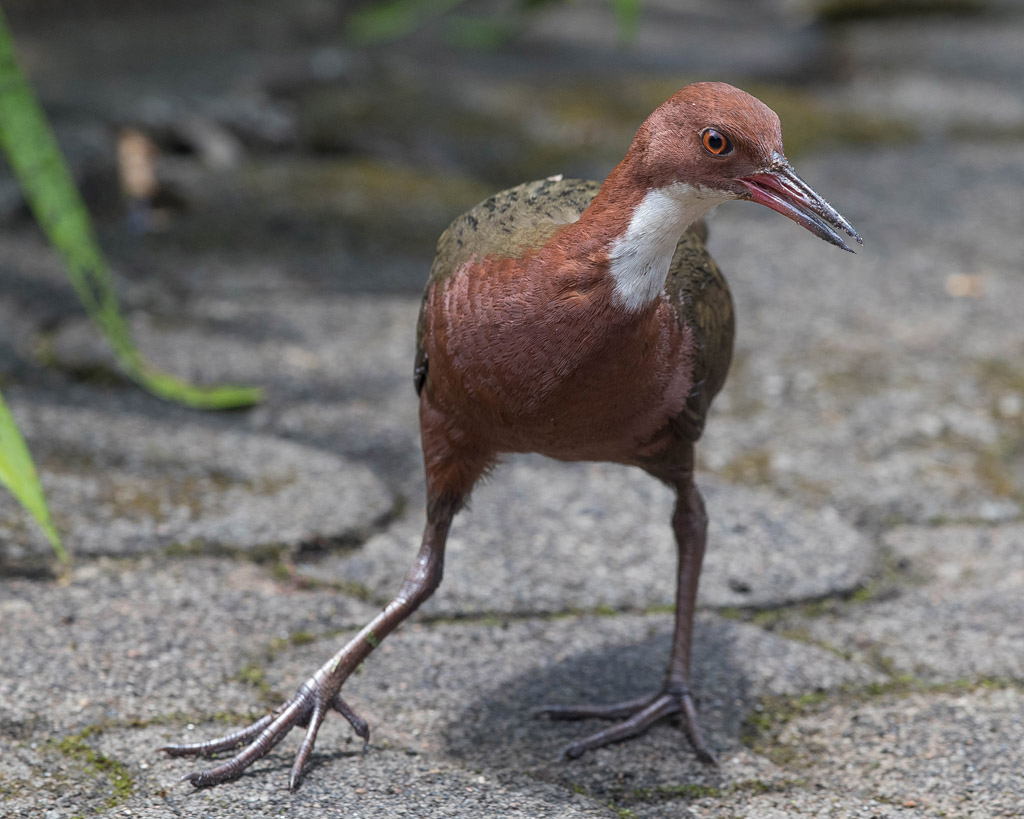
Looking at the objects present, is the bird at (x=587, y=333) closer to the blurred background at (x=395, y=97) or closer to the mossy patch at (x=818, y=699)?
the mossy patch at (x=818, y=699)

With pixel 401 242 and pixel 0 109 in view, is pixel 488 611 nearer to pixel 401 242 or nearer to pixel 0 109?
pixel 0 109

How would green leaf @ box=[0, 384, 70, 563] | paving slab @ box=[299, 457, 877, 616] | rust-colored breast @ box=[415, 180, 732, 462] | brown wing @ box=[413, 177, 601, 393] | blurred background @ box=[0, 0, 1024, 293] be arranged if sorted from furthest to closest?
blurred background @ box=[0, 0, 1024, 293] < paving slab @ box=[299, 457, 877, 616] < brown wing @ box=[413, 177, 601, 393] < rust-colored breast @ box=[415, 180, 732, 462] < green leaf @ box=[0, 384, 70, 563]

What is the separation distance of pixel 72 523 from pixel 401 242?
7.03 ft

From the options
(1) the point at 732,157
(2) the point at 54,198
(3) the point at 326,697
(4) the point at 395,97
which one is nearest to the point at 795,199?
(1) the point at 732,157

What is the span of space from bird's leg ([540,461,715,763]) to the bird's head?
675mm

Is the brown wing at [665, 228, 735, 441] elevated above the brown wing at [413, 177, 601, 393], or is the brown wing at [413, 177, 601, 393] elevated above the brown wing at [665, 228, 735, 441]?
the brown wing at [413, 177, 601, 393]

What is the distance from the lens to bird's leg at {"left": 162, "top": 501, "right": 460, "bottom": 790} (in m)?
2.22

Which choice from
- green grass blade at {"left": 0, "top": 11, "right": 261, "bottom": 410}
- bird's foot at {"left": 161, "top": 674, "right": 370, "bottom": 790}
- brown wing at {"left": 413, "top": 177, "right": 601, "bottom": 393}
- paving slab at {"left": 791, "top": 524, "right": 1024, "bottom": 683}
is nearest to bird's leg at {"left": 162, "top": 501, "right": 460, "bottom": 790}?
bird's foot at {"left": 161, "top": 674, "right": 370, "bottom": 790}

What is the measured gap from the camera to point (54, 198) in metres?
2.88

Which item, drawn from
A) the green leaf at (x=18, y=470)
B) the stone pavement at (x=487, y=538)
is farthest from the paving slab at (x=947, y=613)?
the green leaf at (x=18, y=470)

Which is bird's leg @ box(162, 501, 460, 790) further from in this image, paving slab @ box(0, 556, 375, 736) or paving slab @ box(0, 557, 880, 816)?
paving slab @ box(0, 556, 375, 736)

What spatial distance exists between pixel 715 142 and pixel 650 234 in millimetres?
186

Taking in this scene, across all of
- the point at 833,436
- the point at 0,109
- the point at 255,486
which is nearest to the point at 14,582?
the point at 255,486

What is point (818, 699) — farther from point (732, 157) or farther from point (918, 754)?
point (732, 157)
